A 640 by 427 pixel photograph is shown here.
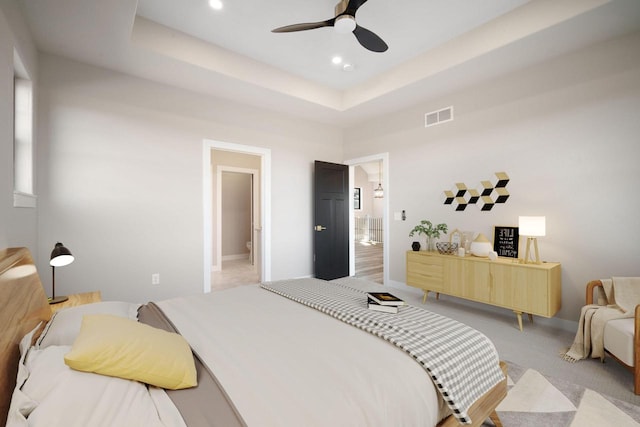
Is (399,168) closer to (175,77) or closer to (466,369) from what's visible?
(175,77)

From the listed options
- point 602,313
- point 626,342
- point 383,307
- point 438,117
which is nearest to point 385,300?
point 383,307

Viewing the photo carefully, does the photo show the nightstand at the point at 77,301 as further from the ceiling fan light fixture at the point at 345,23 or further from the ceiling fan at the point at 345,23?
the ceiling fan light fixture at the point at 345,23

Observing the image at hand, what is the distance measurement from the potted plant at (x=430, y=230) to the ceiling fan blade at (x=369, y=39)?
2.28 meters

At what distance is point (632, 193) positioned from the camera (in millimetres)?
2578

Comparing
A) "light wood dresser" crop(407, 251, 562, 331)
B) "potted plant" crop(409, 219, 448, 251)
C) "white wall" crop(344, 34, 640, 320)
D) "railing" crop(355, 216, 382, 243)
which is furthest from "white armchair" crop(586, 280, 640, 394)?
"railing" crop(355, 216, 382, 243)

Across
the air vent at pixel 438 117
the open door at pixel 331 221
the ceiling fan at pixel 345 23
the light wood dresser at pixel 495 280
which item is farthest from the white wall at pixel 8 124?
the air vent at pixel 438 117

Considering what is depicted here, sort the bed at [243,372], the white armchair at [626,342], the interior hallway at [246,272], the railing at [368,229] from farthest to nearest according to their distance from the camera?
the railing at [368,229], the interior hallway at [246,272], the white armchair at [626,342], the bed at [243,372]

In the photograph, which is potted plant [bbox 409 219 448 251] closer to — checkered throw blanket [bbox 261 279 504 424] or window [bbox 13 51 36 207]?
checkered throw blanket [bbox 261 279 504 424]

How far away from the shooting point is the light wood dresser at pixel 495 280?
9.09 feet

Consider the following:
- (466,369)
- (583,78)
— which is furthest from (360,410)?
(583,78)

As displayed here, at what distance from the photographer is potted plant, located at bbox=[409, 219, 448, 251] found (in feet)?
12.5

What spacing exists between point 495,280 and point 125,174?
4.31 metres

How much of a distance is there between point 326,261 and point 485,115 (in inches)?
125

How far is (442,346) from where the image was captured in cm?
130
